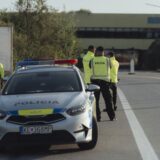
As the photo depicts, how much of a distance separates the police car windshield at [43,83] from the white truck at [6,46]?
15068 mm

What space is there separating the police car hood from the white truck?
1605 centimetres

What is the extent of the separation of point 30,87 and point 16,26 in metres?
30.5

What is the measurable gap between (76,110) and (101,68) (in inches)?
179

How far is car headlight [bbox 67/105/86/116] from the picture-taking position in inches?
409

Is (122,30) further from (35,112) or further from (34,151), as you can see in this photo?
(35,112)

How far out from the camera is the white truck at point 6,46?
2712 cm

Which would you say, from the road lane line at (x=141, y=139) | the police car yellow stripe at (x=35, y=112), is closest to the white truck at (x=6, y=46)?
the road lane line at (x=141, y=139)

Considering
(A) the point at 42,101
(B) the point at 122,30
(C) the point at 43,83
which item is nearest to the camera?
(A) the point at 42,101

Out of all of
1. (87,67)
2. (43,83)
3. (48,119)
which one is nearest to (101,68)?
(87,67)

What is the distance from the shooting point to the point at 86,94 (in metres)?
11.3

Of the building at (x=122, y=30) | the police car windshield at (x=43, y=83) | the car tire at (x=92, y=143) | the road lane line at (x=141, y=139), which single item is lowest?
the building at (x=122, y=30)

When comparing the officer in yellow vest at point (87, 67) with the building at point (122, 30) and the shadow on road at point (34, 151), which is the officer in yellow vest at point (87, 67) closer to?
the shadow on road at point (34, 151)

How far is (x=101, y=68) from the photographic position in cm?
1491

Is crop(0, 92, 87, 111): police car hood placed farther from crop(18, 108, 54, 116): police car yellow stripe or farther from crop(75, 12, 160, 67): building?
crop(75, 12, 160, 67): building
